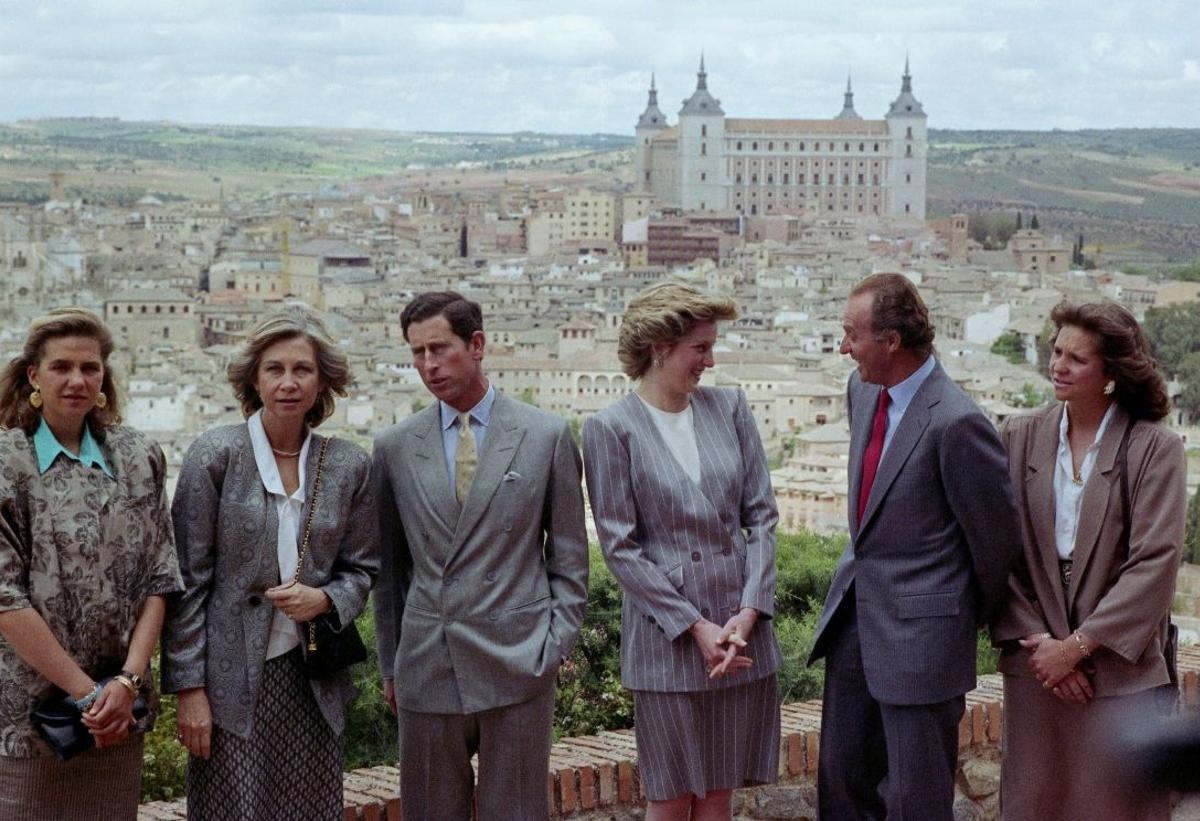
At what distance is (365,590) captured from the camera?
223 cm

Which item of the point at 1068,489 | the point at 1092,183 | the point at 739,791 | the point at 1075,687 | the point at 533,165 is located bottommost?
the point at 739,791

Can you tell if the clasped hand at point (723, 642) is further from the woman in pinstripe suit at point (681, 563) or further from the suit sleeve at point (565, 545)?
the suit sleeve at point (565, 545)

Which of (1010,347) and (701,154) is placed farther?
(701,154)

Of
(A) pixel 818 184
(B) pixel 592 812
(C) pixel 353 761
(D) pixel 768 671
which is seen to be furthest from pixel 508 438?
(A) pixel 818 184

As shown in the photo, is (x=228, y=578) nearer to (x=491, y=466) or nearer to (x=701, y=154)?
(x=491, y=466)

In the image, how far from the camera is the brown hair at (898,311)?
2.32 m

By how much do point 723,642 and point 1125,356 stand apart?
0.64 meters

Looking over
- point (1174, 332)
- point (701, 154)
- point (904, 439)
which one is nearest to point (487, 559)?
point (904, 439)

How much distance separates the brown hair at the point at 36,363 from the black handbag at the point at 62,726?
1.04ft

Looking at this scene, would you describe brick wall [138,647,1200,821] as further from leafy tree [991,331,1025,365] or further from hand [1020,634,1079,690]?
leafy tree [991,331,1025,365]

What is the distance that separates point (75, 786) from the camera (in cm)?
209

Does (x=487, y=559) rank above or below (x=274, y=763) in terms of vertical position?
above

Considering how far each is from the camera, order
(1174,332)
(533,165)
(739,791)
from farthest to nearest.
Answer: (533,165) < (1174,332) < (739,791)

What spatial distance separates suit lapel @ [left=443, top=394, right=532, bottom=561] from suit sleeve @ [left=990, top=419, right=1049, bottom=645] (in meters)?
0.66
